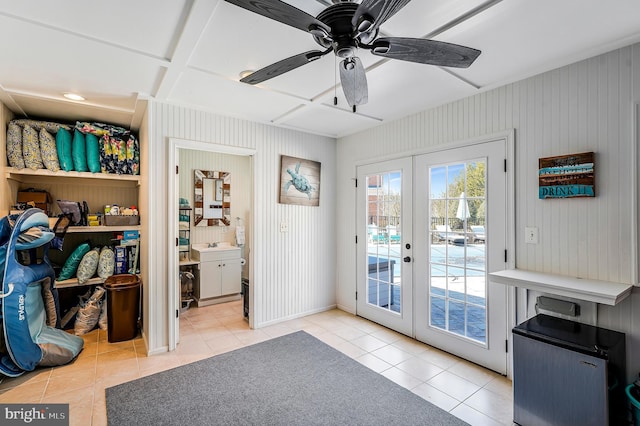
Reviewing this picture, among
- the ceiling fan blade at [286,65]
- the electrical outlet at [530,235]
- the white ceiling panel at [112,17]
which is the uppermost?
the white ceiling panel at [112,17]

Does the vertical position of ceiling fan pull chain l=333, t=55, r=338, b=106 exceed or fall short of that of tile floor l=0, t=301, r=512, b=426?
it exceeds it

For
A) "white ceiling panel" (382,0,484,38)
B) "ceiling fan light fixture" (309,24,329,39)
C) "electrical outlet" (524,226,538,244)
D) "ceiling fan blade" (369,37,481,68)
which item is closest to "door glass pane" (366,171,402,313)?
"electrical outlet" (524,226,538,244)

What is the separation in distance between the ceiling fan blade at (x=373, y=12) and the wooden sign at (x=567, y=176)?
1.90 metres

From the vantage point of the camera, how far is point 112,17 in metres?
1.73

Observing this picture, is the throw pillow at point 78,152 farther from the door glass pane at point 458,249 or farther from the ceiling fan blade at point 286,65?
the door glass pane at point 458,249

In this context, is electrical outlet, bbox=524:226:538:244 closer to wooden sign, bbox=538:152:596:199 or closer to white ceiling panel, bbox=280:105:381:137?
wooden sign, bbox=538:152:596:199

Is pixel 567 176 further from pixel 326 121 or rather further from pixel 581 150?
pixel 326 121

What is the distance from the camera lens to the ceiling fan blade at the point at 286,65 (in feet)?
5.26

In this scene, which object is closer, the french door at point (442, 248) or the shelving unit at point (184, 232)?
the french door at point (442, 248)

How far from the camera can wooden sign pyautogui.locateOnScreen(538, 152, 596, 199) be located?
2.18 meters

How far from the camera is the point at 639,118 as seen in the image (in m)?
1.99

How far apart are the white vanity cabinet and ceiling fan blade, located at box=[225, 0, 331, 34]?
3850 millimetres

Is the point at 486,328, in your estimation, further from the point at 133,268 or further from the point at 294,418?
the point at 133,268

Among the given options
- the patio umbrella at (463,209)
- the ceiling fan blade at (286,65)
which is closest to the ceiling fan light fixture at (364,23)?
the ceiling fan blade at (286,65)
